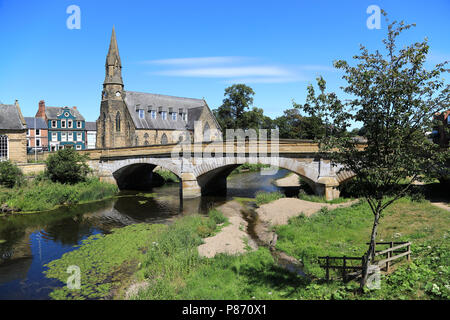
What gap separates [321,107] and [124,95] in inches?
1976

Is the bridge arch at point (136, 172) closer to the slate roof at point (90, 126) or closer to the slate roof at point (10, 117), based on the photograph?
the slate roof at point (10, 117)

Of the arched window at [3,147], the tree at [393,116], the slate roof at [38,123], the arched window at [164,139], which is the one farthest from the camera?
the slate roof at [38,123]

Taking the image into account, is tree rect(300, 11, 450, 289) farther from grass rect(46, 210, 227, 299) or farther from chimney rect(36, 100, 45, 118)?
chimney rect(36, 100, 45, 118)

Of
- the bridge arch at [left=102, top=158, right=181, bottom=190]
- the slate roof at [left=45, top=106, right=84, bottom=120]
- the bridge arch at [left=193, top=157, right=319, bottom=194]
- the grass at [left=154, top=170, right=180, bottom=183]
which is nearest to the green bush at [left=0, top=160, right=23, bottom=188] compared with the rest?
the bridge arch at [left=102, top=158, right=181, bottom=190]

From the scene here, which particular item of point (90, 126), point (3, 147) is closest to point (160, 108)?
point (90, 126)

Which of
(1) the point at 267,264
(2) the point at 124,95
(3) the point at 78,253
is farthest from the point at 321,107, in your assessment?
(2) the point at 124,95

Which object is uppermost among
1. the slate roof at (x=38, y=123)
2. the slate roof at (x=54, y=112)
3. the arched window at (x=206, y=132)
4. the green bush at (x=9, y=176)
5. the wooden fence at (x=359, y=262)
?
the slate roof at (x=54, y=112)

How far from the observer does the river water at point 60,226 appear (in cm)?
1245

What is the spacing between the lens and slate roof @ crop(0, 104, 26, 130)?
35.8m

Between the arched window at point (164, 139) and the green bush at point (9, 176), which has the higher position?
the arched window at point (164, 139)

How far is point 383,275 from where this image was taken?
9320 millimetres

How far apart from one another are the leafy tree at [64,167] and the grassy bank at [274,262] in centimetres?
1516

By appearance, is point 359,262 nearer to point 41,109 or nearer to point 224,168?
point 224,168

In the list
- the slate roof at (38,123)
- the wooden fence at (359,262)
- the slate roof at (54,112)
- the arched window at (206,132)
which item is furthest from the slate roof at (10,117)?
the wooden fence at (359,262)
